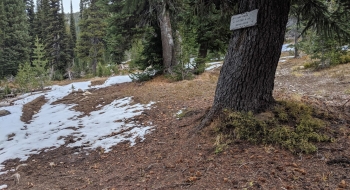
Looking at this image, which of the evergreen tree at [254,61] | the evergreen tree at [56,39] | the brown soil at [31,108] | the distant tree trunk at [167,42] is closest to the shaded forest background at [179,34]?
the distant tree trunk at [167,42]

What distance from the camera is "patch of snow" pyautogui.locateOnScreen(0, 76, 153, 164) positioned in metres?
4.59

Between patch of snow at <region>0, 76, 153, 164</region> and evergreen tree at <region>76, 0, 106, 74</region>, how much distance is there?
21322 mm

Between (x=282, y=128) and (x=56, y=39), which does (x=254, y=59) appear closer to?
(x=282, y=128)

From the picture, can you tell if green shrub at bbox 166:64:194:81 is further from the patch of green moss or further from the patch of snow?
the patch of green moss

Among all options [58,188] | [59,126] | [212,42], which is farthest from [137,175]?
[212,42]

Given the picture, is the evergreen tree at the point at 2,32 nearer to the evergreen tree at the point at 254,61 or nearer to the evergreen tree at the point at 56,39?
the evergreen tree at the point at 56,39

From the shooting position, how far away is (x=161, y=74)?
10.5 metres

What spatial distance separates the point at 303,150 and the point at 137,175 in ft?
6.29

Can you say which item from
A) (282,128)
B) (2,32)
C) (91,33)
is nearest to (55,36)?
(91,33)

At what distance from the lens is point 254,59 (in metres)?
3.07

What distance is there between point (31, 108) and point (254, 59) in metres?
8.15

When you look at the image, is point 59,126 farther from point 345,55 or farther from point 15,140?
point 345,55

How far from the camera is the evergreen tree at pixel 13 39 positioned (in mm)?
23609

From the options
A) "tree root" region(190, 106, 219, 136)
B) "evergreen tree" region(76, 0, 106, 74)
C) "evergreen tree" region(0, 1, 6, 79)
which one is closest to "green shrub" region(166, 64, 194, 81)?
"tree root" region(190, 106, 219, 136)
